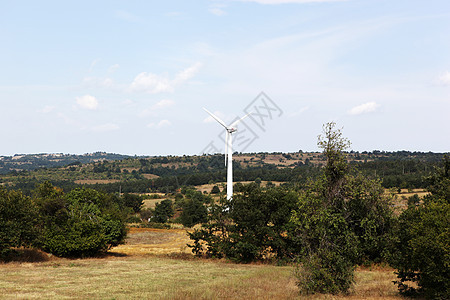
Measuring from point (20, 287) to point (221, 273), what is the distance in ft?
52.2

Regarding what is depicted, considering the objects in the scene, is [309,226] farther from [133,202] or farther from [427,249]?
[133,202]

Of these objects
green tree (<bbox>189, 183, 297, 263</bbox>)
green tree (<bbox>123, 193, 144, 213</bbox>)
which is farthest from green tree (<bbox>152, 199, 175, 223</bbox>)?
green tree (<bbox>189, 183, 297, 263</bbox>)

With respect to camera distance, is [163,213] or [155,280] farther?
[163,213]

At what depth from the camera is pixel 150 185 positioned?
7800 inches

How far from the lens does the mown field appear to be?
25.4 m

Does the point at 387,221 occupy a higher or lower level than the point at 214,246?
higher

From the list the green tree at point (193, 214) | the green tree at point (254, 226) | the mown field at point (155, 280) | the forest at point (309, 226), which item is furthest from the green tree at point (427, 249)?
the green tree at point (193, 214)

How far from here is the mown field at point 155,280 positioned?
2538 centimetres

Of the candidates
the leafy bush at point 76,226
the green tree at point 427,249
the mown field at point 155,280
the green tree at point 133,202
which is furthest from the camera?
the green tree at point 133,202

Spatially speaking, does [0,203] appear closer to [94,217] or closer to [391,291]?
[94,217]

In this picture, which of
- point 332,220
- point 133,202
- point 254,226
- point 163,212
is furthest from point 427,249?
point 133,202

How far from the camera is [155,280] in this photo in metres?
32.1

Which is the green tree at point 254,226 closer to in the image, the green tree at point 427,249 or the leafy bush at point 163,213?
the green tree at point 427,249

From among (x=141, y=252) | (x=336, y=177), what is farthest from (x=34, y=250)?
(x=336, y=177)
